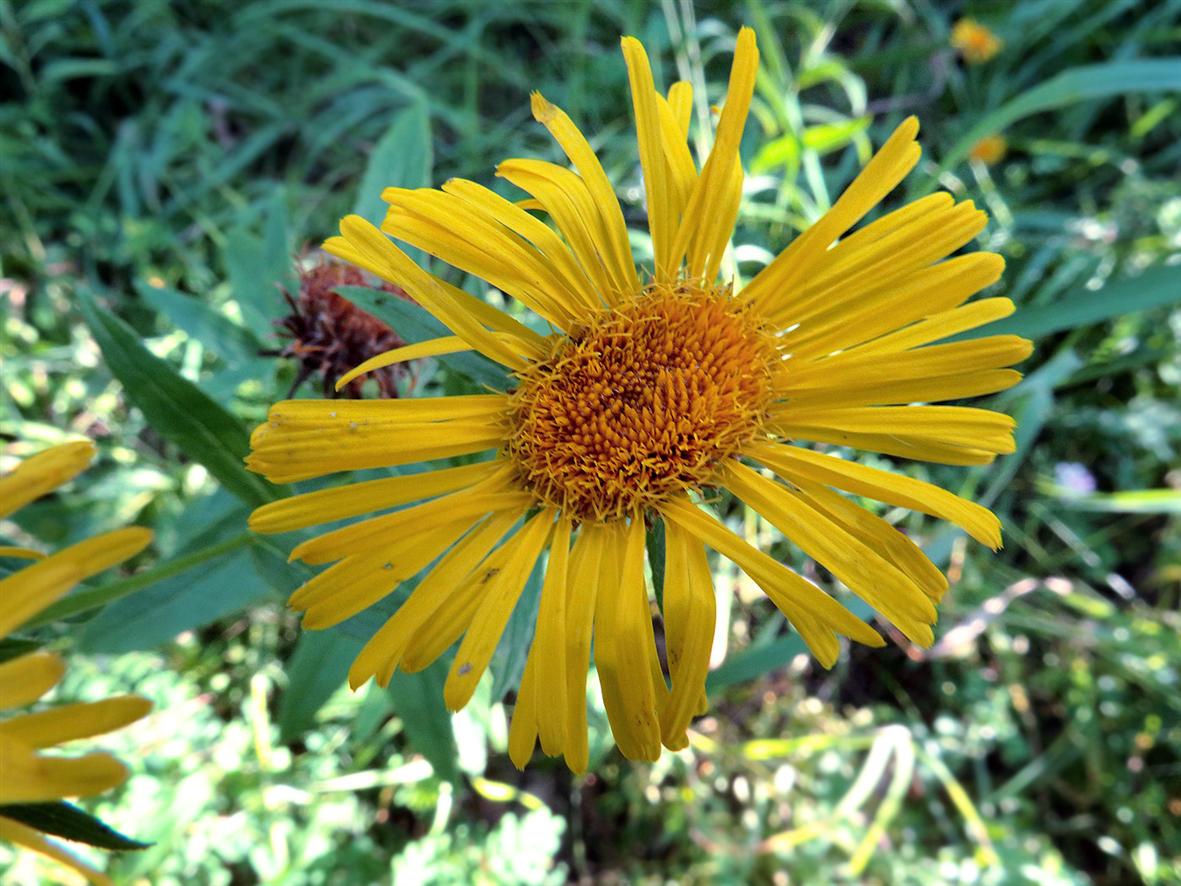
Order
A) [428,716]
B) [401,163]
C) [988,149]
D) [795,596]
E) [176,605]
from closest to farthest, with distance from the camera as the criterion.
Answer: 1. [795,596]
2. [176,605]
3. [428,716]
4. [401,163]
5. [988,149]

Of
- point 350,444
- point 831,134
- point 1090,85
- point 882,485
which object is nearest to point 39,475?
point 350,444

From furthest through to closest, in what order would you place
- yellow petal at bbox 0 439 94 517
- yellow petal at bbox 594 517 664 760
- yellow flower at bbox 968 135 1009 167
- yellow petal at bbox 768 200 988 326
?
yellow flower at bbox 968 135 1009 167, yellow petal at bbox 768 200 988 326, yellow petal at bbox 594 517 664 760, yellow petal at bbox 0 439 94 517

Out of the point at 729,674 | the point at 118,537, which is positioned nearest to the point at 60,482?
the point at 118,537

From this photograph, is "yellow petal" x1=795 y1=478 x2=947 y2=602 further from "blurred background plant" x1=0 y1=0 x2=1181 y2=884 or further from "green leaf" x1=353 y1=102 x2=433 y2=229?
"green leaf" x1=353 y1=102 x2=433 y2=229

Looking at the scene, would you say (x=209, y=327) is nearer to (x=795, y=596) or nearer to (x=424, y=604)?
(x=424, y=604)

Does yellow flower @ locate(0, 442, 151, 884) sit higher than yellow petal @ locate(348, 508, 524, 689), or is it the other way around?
yellow flower @ locate(0, 442, 151, 884)

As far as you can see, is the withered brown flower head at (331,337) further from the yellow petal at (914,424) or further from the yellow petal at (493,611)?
the yellow petal at (914,424)

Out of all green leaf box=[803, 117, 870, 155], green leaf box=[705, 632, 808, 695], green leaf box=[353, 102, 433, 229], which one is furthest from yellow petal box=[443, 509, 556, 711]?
green leaf box=[803, 117, 870, 155]
